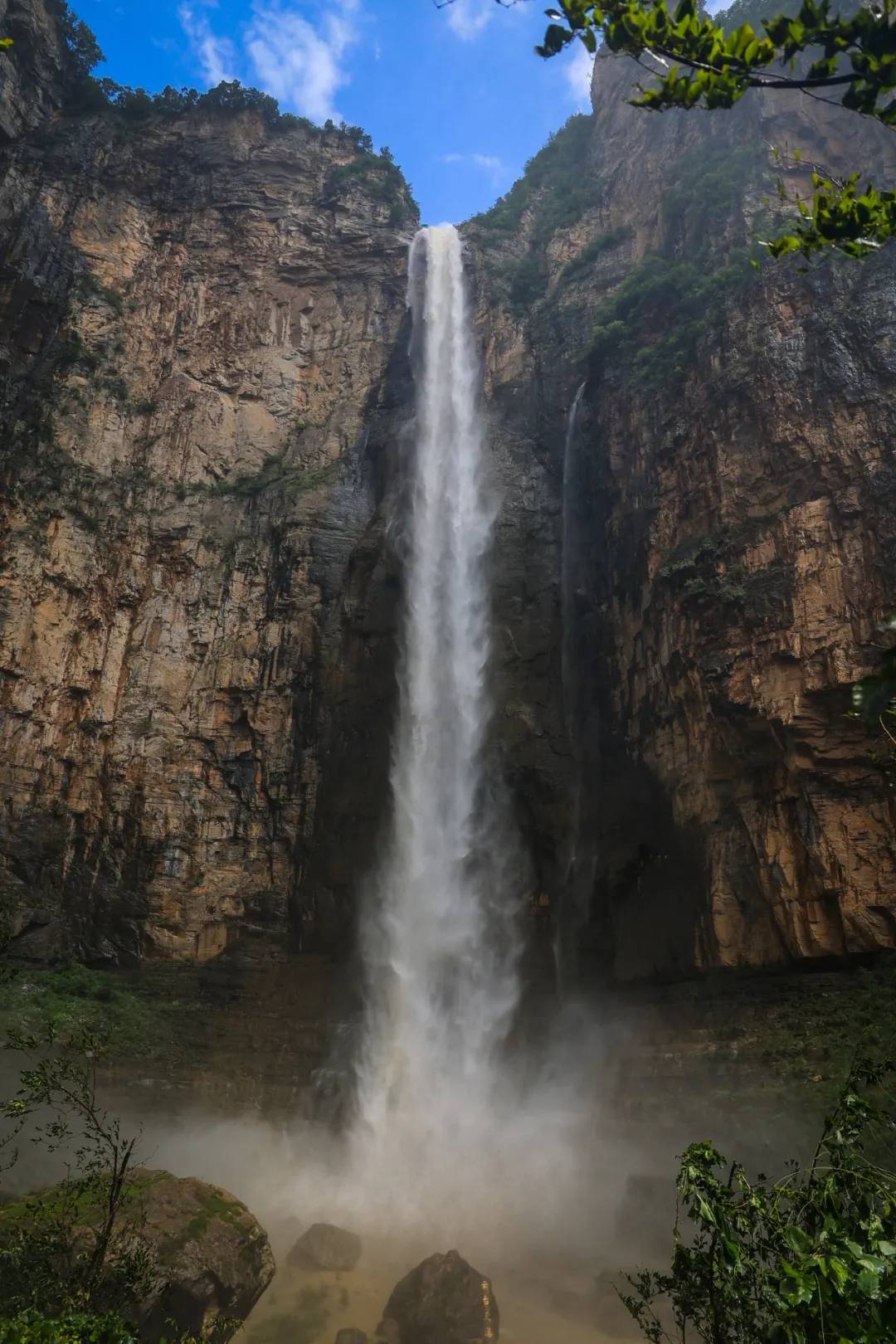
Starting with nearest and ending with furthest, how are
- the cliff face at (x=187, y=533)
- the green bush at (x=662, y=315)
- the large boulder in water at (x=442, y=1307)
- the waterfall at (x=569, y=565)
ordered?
the large boulder in water at (x=442, y=1307)
the cliff face at (x=187, y=533)
the green bush at (x=662, y=315)
the waterfall at (x=569, y=565)

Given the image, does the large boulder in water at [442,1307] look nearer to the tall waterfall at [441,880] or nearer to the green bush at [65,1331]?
the tall waterfall at [441,880]

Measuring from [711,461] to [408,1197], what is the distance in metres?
15.9

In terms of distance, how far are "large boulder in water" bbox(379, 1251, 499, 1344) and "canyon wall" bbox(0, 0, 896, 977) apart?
7.01m

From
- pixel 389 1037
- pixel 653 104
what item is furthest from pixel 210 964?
pixel 653 104

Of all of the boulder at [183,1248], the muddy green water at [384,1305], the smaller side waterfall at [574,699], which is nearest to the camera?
the boulder at [183,1248]

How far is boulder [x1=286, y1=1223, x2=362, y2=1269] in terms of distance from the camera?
1314 cm

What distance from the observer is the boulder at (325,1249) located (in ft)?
43.1

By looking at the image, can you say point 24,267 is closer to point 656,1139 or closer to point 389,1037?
point 389,1037

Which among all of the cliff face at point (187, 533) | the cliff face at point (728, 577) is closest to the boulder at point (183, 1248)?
the cliff face at point (187, 533)

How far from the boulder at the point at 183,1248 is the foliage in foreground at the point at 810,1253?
6.83m

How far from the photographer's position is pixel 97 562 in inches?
864

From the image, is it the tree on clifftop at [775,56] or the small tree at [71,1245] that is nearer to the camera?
the tree on clifftop at [775,56]

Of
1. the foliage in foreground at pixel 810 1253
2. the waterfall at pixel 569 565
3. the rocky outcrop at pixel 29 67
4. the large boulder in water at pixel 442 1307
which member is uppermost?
the rocky outcrop at pixel 29 67

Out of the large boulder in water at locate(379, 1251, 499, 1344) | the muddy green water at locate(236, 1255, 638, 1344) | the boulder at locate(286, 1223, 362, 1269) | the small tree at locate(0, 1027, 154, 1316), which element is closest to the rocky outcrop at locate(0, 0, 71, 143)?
the small tree at locate(0, 1027, 154, 1316)
